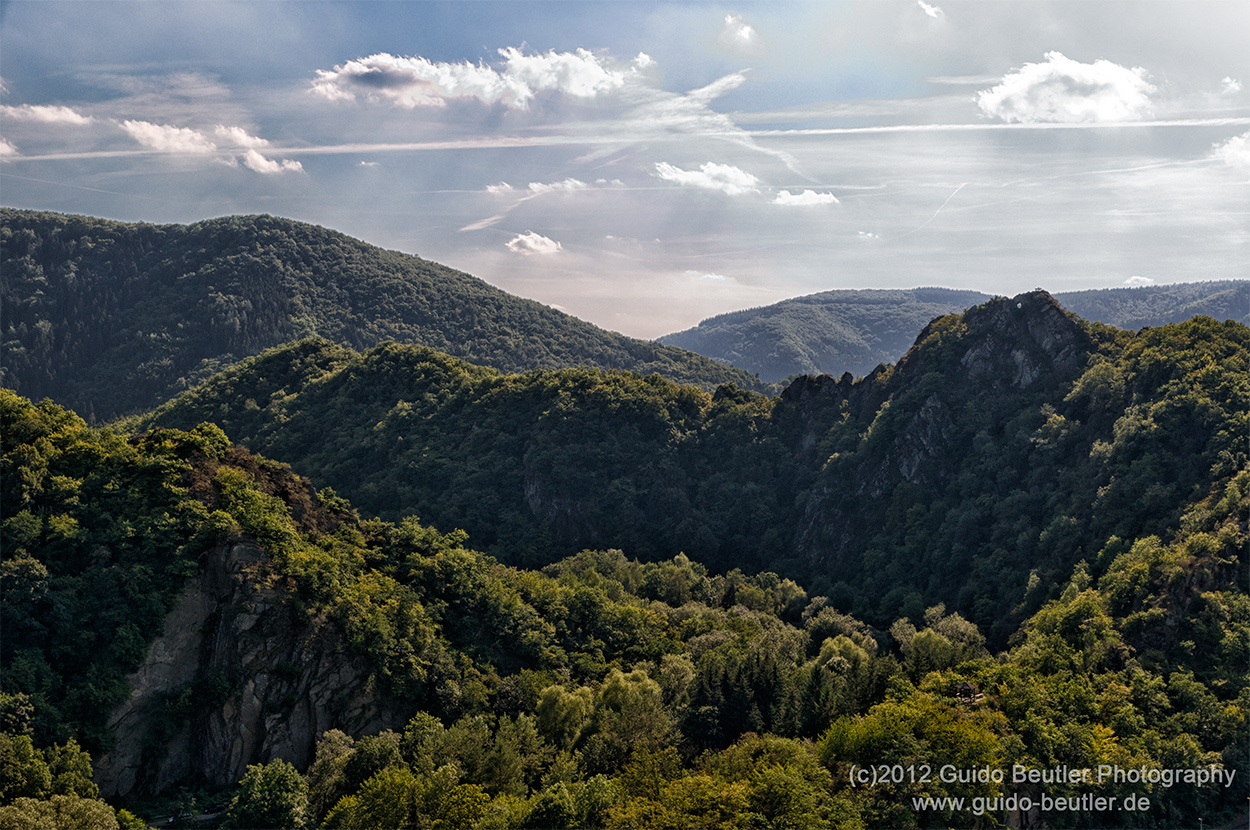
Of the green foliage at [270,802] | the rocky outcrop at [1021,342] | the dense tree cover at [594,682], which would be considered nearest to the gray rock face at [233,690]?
the dense tree cover at [594,682]

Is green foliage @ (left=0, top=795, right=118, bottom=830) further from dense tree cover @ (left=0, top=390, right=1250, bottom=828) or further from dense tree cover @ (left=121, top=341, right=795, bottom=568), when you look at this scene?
dense tree cover @ (left=121, top=341, right=795, bottom=568)

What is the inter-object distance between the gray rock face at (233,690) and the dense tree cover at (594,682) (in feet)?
4.71

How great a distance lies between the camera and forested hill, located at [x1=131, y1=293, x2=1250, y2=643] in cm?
11369

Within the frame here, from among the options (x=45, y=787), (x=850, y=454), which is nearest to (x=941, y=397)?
(x=850, y=454)

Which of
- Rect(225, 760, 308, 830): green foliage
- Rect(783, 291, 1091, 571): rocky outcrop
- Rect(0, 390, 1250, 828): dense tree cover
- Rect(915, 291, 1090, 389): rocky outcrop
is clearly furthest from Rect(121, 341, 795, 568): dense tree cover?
Rect(225, 760, 308, 830): green foliage

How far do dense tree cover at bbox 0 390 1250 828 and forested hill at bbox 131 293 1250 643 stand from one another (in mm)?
16859

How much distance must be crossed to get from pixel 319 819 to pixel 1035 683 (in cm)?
6579

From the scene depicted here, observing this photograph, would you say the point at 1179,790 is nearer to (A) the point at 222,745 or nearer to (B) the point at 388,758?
(B) the point at 388,758

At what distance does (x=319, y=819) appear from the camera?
58.3 m

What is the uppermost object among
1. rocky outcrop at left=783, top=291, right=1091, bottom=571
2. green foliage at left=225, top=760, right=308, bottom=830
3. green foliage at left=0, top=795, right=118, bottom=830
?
rocky outcrop at left=783, top=291, right=1091, bottom=571

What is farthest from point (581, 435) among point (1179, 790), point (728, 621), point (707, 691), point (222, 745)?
point (1179, 790)

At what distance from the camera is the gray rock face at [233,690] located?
63.7m

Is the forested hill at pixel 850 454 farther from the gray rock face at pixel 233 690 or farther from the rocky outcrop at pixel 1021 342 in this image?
the gray rock face at pixel 233 690

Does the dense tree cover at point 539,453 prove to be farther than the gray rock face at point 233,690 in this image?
Yes
